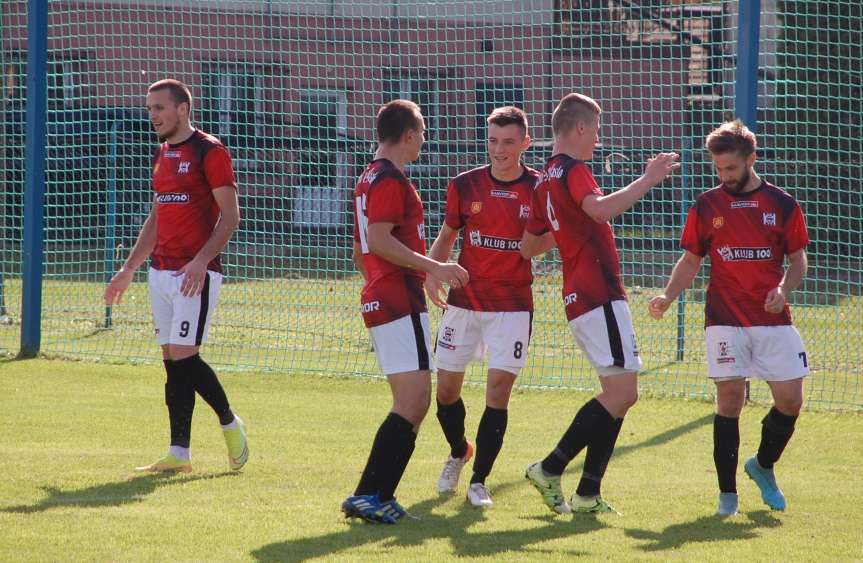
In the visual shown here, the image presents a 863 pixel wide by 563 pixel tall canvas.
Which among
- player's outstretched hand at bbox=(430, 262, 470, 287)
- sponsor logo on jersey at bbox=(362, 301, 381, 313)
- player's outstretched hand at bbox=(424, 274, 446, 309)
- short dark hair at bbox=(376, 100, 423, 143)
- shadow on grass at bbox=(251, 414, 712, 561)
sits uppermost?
short dark hair at bbox=(376, 100, 423, 143)

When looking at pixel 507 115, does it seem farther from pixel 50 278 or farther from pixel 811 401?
pixel 50 278

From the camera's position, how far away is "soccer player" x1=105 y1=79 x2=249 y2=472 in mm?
6496

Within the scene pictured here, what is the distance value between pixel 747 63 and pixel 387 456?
205 inches

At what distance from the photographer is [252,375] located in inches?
408

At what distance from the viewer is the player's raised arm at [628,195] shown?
198 inches

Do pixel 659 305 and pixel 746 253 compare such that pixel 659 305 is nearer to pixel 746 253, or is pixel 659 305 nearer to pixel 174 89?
pixel 746 253

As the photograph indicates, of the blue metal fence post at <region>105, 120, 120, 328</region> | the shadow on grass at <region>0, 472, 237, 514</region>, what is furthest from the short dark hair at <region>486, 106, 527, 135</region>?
the blue metal fence post at <region>105, 120, 120, 328</region>

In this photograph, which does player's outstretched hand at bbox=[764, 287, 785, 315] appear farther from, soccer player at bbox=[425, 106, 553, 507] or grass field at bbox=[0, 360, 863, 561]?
soccer player at bbox=[425, 106, 553, 507]

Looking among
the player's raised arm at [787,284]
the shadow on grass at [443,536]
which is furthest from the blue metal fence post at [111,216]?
the player's raised arm at [787,284]

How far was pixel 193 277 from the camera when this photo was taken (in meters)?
6.36

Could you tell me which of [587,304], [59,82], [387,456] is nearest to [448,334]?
[587,304]

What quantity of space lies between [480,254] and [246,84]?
8921 mm

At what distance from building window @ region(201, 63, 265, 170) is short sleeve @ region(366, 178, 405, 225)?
872cm

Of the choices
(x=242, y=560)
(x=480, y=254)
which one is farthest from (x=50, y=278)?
(x=242, y=560)
